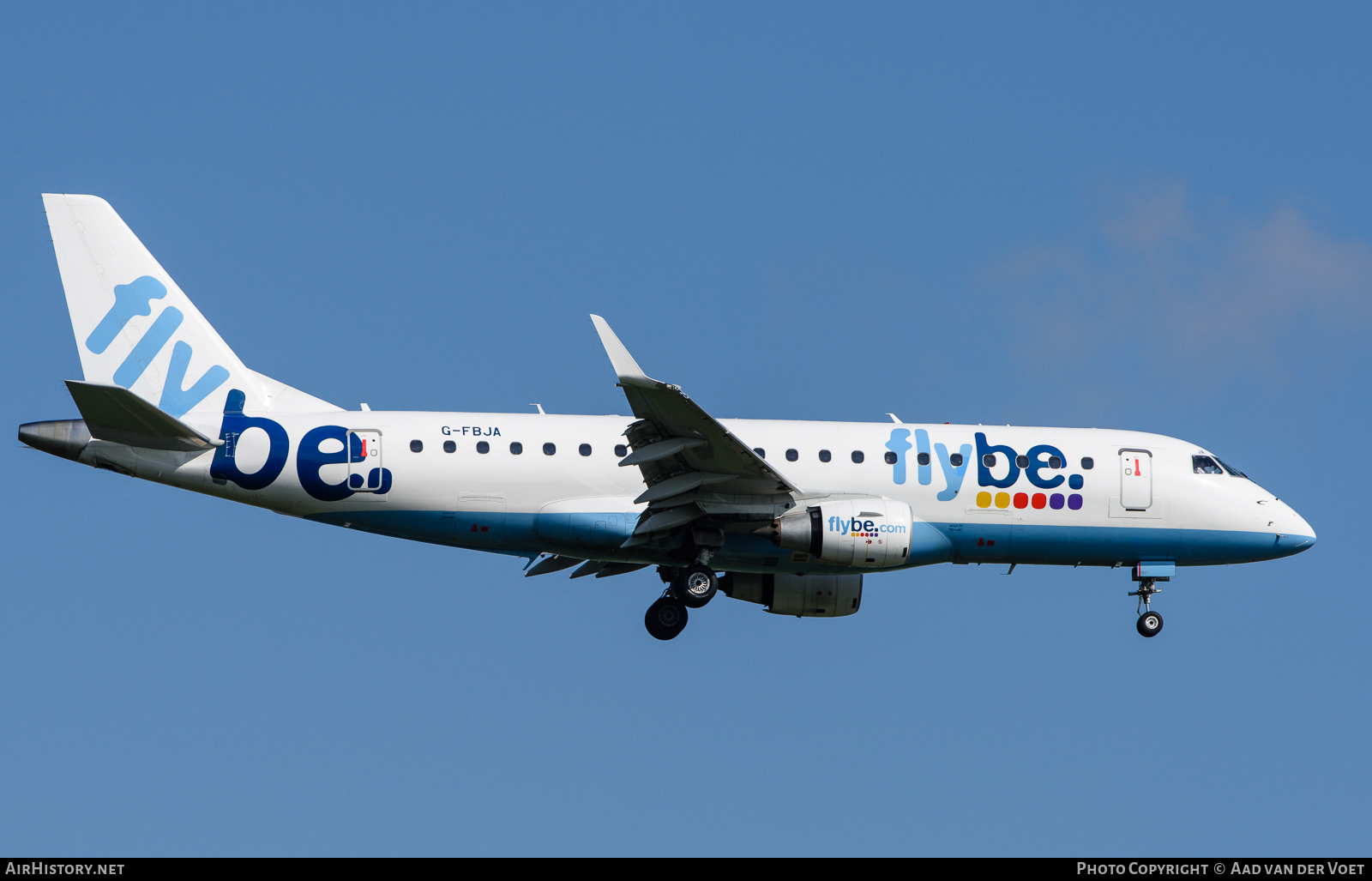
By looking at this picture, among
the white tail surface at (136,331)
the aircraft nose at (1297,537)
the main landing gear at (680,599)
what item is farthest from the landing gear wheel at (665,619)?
the aircraft nose at (1297,537)

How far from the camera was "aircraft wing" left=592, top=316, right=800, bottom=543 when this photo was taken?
2856 centimetres

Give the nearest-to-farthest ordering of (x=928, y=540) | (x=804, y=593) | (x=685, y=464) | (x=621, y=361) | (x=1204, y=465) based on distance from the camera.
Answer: (x=621, y=361)
(x=685, y=464)
(x=928, y=540)
(x=804, y=593)
(x=1204, y=465)

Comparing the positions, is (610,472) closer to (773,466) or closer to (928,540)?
(773,466)

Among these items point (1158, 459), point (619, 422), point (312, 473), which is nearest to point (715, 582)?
point (619, 422)

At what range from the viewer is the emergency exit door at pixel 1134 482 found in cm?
3400

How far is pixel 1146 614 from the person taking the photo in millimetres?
34438

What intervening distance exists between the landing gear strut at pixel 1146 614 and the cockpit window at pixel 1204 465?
2.79 m

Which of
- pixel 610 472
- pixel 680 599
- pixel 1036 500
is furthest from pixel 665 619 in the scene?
pixel 1036 500

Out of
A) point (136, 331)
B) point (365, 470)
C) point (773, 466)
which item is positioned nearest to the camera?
point (365, 470)

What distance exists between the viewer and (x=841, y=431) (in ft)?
109

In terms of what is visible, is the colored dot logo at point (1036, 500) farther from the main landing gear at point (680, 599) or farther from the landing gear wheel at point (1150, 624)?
the main landing gear at point (680, 599)

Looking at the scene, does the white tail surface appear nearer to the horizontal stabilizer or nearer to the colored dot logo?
the horizontal stabilizer

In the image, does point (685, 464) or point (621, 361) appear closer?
point (621, 361)

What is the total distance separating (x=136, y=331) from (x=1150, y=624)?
23395 mm
